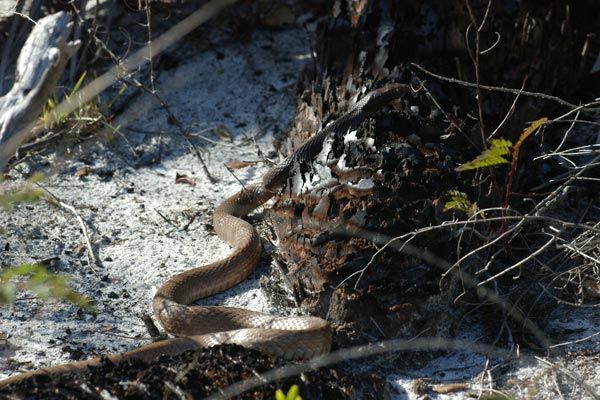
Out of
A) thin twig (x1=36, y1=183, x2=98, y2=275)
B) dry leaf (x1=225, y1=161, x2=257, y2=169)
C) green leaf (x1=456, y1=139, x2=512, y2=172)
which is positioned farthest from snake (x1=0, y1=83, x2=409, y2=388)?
green leaf (x1=456, y1=139, x2=512, y2=172)

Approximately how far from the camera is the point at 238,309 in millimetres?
4602

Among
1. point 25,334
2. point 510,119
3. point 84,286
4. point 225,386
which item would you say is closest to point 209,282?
point 84,286

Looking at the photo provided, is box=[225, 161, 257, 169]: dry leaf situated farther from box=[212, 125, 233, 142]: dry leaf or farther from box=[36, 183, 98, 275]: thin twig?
box=[36, 183, 98, 275]: thin twig

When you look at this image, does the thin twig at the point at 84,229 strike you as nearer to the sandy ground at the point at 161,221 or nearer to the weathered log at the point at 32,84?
the sandy ground at the point at 161,221

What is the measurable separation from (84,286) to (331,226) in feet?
5.23

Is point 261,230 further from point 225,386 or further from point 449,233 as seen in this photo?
point 225,386

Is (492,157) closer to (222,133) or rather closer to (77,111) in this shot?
(222,133)

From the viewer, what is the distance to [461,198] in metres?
4.08

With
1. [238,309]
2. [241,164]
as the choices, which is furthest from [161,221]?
[238,309]

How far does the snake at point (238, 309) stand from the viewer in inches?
159

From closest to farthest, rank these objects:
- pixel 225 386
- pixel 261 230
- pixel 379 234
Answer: pixel 225 386 → pixel 379 234 → pixel 261 230

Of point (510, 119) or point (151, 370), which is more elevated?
point (510, 119)

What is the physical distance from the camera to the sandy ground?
416 cm

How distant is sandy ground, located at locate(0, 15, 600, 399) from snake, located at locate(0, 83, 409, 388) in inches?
5.3
